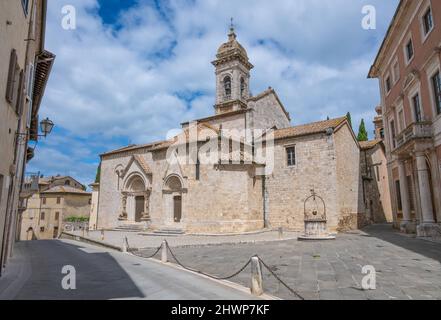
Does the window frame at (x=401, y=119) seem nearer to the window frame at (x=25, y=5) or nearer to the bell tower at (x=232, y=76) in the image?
the bell tower at (x=232, y=76)

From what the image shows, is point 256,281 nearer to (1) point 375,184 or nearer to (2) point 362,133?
(1) point 375,184

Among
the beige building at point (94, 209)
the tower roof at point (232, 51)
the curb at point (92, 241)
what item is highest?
the tower roof at point (232, 51)

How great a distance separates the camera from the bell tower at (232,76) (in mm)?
30203

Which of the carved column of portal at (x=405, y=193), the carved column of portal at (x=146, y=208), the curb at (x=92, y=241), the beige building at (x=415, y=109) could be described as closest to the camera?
the beige building at (x=415, y=109)

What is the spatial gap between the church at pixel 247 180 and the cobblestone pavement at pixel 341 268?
22.1 feet

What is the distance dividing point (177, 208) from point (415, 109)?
15.9 meters

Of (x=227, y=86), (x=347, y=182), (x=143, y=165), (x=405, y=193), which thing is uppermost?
(x=227, y=86)

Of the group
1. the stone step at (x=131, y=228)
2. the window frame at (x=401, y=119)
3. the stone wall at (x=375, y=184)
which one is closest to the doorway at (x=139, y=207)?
the stone step at (x=131, y=228)

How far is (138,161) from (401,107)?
1990cm

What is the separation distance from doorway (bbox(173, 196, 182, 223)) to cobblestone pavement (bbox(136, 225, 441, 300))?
831 cm

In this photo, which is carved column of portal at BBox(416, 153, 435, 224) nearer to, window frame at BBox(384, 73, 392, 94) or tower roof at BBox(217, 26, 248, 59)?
window frame at BBox(384, 73, 392, 94)

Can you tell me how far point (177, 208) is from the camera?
21094 millimetres

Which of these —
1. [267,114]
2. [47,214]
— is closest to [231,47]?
[267,114]

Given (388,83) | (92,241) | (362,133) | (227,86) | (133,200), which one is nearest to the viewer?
(92,241)
